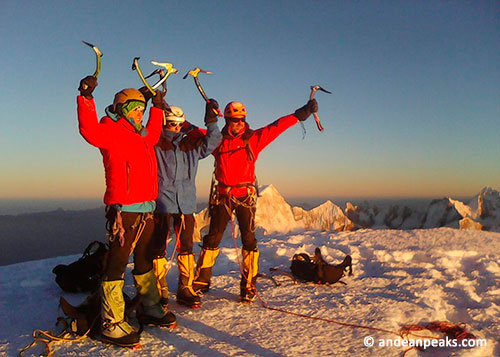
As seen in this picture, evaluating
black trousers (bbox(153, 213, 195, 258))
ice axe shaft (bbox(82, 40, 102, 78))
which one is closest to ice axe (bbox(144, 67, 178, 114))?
ice axe shaft (bbox(82, 40, 102, 78))

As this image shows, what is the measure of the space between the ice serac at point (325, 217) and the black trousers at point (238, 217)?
38.1 feet

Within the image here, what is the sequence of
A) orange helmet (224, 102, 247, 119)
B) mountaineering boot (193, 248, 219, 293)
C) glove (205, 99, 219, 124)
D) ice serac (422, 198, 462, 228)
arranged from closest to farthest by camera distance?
glove (205, 99, 219, 124) → orange helmet (224, 102, 247, 119) → mountaineering boot (193, 248, 219, 293) → ice serac (422, 198, 462, 228)

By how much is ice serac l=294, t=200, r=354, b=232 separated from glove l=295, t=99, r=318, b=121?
11.9 meters

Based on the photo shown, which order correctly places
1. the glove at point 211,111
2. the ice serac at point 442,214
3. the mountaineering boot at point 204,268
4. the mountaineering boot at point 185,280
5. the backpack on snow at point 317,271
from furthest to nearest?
the ice serac at point 442,214, the backpack on snow at point 317,271, the mountaineering boot at point 204,268, the mountaineering boot at point 185,280, the glove at point 211,111

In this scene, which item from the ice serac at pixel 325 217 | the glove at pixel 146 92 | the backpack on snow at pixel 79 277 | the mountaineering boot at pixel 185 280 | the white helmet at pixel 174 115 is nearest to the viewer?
the glove at pixel 146 92

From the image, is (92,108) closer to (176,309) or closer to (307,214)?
(176,309)

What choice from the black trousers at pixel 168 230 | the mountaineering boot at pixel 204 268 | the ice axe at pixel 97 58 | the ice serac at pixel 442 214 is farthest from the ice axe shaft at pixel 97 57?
the ice serac at pixel 442 214

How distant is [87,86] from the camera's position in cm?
288

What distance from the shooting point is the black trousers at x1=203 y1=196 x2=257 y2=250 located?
4684 millimetres

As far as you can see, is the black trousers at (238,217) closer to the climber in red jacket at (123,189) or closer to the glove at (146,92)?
the climber in red jacket at (123,189)

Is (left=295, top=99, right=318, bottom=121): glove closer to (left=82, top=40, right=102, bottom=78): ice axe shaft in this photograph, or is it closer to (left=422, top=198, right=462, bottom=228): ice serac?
(left=82, top=40, right=102, bottom=78): ice axe shaft

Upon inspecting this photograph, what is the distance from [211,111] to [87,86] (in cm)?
156

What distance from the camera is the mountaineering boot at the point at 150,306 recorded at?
377 centimetres

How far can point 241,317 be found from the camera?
13.3 ft
